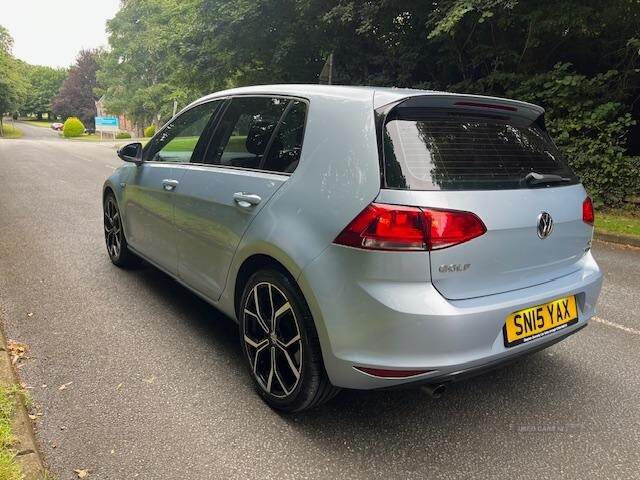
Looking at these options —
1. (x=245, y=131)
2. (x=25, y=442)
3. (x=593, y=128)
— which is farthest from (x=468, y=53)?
(x=25, y=442)

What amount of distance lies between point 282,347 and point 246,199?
815mm

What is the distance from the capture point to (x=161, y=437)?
242cm

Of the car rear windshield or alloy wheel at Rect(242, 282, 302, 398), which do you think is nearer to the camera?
the car rear windshield

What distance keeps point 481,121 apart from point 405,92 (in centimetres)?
43

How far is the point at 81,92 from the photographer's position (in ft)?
244

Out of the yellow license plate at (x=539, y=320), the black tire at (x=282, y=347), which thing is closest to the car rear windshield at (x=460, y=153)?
the yellow license plate at (x=539, y=320)

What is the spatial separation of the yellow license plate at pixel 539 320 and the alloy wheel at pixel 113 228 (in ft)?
12.1

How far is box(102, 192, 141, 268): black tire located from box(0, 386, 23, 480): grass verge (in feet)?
7.49

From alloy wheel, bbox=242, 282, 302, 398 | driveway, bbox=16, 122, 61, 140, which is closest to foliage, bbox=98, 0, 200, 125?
driveway, bbox=16, 122, 61, 140

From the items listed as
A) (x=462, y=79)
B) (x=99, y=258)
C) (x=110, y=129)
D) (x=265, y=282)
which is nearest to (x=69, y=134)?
(x=110, y=129)

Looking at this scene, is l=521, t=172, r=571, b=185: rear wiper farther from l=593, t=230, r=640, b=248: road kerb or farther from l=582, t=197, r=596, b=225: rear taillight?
l=593, t=230, r=640, b=248: road kerb

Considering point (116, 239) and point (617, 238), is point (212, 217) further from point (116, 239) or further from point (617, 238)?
point (617, 238)

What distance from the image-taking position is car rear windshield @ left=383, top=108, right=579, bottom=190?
220cm

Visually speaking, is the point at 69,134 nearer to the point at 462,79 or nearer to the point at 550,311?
the point at 462,79
